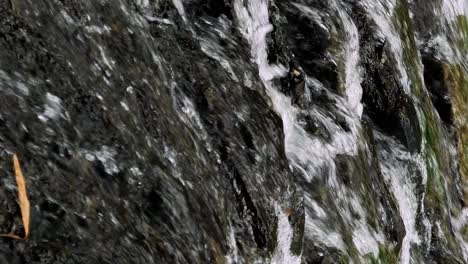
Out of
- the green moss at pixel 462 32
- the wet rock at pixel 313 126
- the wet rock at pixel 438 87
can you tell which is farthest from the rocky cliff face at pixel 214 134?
the green moss at pixel 462 32

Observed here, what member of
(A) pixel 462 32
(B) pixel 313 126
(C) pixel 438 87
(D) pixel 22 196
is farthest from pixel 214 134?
(A) pixel 462 32

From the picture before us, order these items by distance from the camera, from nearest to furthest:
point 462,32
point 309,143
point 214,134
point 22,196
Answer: point 22,196
point 214,134
point 309,143
point 462,32

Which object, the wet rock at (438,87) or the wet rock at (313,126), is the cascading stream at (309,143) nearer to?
the wet rock at (313,126)

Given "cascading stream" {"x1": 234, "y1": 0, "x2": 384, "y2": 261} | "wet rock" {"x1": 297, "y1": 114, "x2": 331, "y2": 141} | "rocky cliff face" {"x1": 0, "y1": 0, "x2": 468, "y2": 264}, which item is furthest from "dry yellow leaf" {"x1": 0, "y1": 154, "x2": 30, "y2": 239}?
"wet rock" {"x1": 297, "y1": 114, "x2": 331, "y2": 141}

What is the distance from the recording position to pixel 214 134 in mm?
4500

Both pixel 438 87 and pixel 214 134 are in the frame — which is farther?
Result: pixel 438 87

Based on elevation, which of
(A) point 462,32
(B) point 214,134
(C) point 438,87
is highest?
(A) point 462,32

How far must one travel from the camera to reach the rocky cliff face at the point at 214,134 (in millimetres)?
3273

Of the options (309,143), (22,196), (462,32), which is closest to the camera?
(22,196)

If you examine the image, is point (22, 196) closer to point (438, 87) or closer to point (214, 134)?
point (214, 134)

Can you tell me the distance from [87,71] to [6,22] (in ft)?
1.41

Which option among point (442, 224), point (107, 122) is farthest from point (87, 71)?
point (442, 224)

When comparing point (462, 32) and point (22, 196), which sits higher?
point (462, 32)

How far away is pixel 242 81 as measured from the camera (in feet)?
16.6
